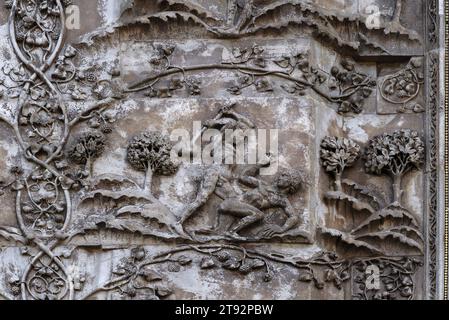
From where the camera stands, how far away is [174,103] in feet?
60.2

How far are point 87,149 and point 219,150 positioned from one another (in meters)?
1.02

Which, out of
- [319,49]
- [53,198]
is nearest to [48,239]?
[53,198]

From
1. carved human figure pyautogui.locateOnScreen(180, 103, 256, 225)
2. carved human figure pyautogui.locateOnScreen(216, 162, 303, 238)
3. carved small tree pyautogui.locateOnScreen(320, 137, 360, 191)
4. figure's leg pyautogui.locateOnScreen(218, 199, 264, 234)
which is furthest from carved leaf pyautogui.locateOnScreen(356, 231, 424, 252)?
carved human figure pyautogui.locateOnScreen(180, 103, 256, 225)

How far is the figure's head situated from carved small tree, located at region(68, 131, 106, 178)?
55.8 inches

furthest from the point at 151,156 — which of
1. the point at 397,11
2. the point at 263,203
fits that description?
the point at 397,11

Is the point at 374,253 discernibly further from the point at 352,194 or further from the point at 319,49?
the point at 319,49

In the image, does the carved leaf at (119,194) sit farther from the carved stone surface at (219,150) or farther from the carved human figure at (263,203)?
the carved human figure at (263,203)

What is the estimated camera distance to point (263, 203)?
59.2 ft

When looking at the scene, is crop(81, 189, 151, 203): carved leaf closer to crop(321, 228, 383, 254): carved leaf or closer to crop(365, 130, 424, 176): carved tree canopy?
crop(321, 228, 383, 254): carved leaf

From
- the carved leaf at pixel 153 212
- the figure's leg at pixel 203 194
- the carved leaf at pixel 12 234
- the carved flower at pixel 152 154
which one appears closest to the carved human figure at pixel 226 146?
the figure's leg at pixel 203 194

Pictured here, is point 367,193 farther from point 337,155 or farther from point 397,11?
point 397,11

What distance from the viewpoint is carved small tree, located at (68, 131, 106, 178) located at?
18.2 metres
